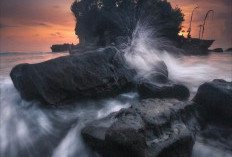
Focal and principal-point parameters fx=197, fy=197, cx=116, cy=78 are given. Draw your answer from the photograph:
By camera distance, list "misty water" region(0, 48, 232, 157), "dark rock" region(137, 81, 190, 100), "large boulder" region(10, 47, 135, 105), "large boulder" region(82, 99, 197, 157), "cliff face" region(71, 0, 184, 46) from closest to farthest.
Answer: "large boulder" region(82, 99, 197, 157) < "misty water" region(0, 48, 232, 157) < "large boulder" region(10, 47, 135, 105) < "dark rock" region(137, 81, 190, 100) < "cliff face" region(71, 0, 184, 46)

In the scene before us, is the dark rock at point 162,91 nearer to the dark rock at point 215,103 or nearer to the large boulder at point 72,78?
the large boulder at point 72,78

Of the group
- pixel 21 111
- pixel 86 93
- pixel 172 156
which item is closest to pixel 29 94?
pixel 21 111

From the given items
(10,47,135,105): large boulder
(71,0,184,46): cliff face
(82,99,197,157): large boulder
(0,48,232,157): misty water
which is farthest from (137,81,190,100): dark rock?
(71,0,184,46): cliff face

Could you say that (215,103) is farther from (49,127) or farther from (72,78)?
(49,127)

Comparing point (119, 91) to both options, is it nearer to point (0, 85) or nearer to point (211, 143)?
point (211, 143)

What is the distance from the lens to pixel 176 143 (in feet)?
9.35

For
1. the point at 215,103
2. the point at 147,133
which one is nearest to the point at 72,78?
the point at 147,133

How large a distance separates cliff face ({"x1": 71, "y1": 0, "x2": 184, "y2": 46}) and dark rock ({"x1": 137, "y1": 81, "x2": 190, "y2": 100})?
2277cm

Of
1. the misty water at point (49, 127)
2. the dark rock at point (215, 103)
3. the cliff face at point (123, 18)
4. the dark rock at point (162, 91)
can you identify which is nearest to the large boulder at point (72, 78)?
the misty water at point (49, 127)

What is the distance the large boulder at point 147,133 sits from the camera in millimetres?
2508

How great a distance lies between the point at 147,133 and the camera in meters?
2.80

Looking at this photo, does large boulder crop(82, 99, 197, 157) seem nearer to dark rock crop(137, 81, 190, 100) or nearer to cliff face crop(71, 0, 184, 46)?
dark rock crop(137, 81, 190, 100)

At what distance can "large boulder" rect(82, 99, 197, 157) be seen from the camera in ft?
Answer: 8.23

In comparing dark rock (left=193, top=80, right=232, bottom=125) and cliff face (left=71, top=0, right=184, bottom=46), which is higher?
cliff face (left=71, top=0, right=184, bottom=46)
